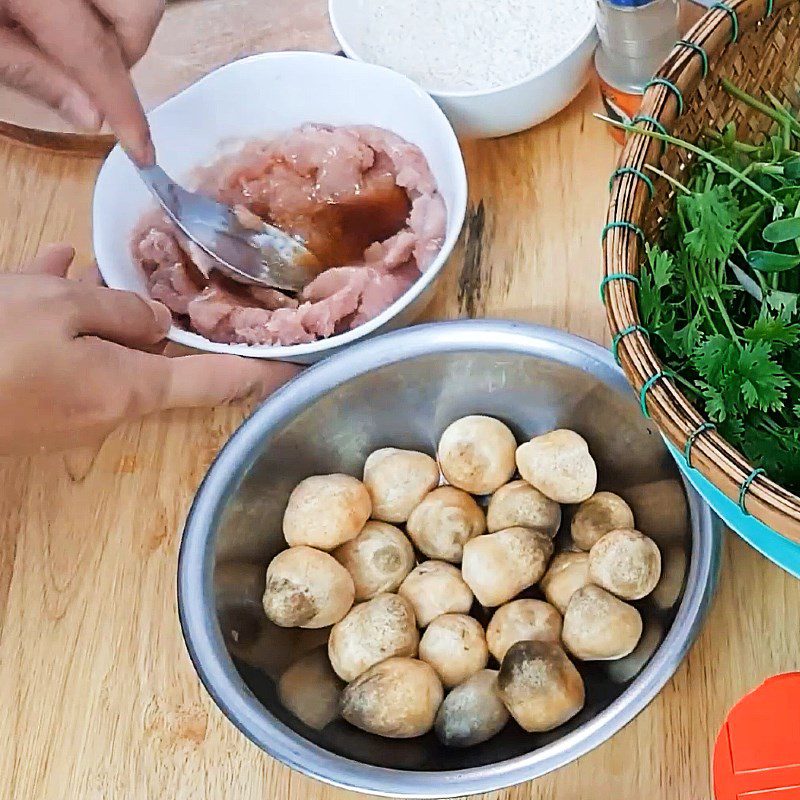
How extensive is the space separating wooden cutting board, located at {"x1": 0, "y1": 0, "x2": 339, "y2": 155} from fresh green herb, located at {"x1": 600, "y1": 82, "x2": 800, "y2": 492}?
0.50 metres

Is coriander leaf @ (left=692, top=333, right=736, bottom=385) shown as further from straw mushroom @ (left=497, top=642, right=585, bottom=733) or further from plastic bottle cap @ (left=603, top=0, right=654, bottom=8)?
plastic bottle cap @ (left=603, top=0, right=654, bottom=8)

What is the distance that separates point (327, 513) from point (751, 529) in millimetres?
310

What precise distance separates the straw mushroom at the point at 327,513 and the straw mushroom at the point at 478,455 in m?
0.07

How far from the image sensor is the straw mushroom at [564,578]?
0.70 meters

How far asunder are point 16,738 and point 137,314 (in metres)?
0.34

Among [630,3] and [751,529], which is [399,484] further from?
[630,3]

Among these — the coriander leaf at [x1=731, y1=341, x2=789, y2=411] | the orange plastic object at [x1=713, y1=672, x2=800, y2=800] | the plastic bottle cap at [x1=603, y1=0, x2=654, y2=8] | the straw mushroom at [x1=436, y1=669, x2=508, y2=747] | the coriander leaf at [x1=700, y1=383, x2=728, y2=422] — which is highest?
the plastic bottle cap at [x1=603, y1=0, x2=654, y2=8]

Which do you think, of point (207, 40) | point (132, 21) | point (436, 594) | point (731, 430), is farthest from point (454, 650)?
A: point (207, 40)

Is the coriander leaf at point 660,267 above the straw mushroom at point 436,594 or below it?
above

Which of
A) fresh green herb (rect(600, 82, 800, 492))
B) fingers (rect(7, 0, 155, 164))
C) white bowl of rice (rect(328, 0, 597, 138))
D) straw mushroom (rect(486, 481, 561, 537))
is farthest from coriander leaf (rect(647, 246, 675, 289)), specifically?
fingers (rect(7, 0, 155, 164))

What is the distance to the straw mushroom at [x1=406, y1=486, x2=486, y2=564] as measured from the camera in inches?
29.3

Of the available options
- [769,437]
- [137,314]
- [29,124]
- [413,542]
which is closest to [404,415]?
[413,542]

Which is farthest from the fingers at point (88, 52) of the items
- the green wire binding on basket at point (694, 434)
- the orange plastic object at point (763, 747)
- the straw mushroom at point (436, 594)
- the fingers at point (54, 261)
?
the orange plastic object at point (763, 747)

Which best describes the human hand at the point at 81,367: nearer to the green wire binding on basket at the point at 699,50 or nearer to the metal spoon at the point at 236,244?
the metal spoon at the point at 236,244
